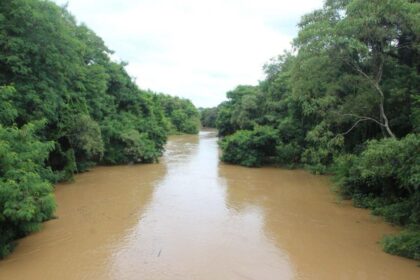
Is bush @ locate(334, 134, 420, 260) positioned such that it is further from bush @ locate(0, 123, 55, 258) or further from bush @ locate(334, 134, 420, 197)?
bush @ locate(0, 123, 55, 258)

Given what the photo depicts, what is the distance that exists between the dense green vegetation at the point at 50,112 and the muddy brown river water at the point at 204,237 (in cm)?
120

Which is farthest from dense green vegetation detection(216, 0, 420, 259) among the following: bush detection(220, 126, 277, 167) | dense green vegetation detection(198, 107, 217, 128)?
dense green vegetation detection(198, 107, 217, 128)

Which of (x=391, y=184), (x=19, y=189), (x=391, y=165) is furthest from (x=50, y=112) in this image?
(x=391, y=184)

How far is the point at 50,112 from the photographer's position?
48.0ft

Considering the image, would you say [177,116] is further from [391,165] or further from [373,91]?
[391,165]

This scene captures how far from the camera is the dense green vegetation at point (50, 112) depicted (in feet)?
28.3

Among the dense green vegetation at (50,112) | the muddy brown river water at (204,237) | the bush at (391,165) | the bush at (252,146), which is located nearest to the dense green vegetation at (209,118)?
the dense green vegetation at (50,112)

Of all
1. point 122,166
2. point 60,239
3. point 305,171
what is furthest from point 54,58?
point 305,171

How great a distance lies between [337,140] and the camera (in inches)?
491

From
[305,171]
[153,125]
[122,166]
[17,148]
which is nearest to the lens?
[17,148]

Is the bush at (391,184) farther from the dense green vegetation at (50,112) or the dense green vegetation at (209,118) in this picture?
the dense green vegetation at (209,118)

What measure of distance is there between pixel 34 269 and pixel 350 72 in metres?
11.2

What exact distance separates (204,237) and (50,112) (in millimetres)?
8265

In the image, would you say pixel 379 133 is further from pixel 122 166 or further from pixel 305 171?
pixel 122 166
